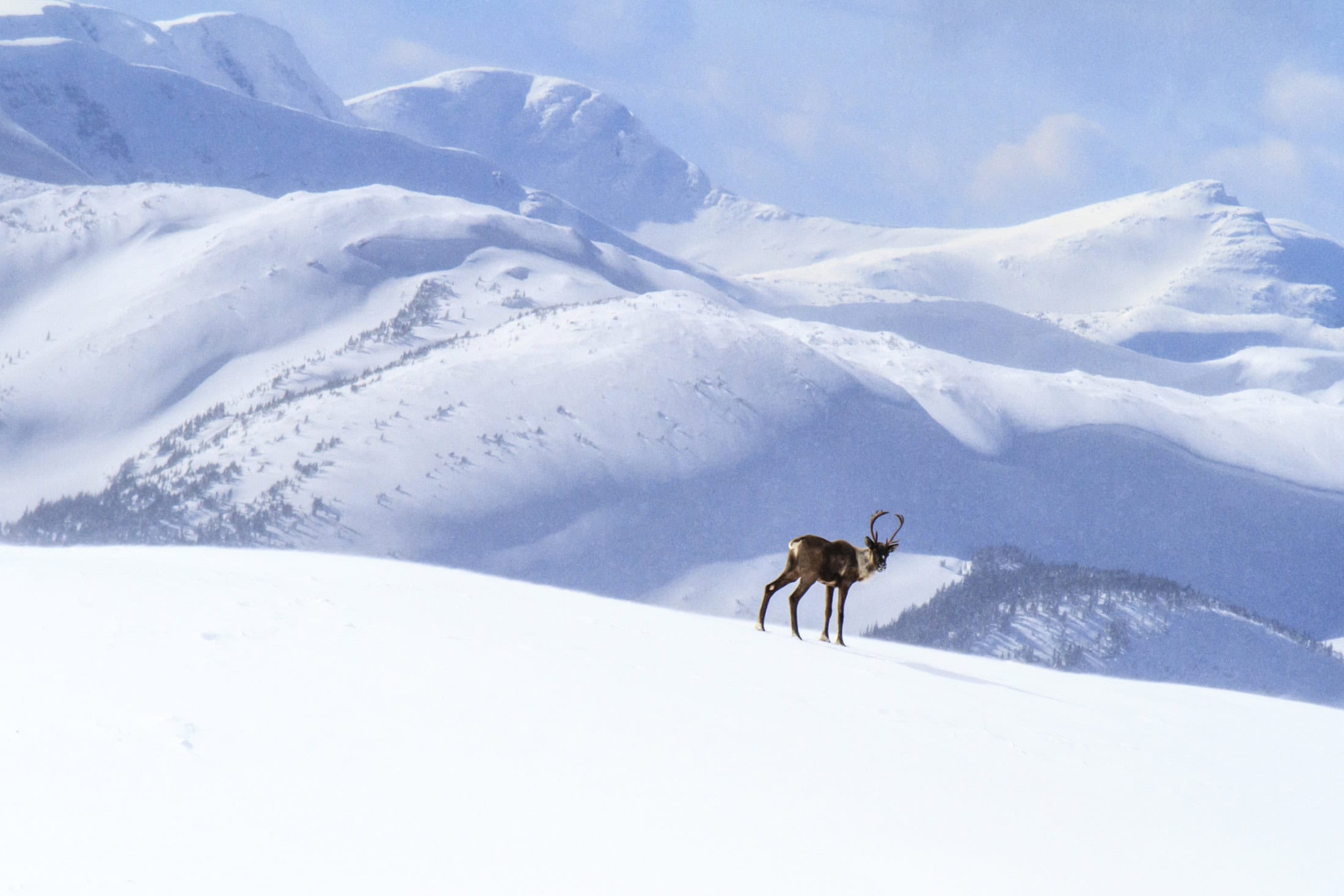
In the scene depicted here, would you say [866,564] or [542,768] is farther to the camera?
[866,564]

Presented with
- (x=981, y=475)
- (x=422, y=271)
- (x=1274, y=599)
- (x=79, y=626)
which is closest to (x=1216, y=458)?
(x=1274, y=599)

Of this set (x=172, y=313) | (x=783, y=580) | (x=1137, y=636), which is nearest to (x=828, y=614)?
(x=783, y=580)

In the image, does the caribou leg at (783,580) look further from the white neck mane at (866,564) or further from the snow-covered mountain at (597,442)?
the snow-covered mountain at (597,442)

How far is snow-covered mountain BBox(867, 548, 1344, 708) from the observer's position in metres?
63.4

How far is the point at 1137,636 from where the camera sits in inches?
2598

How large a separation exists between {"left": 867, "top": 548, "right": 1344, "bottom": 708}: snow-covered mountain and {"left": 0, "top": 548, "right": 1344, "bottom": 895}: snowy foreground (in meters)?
57.5

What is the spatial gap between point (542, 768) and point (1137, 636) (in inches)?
2725

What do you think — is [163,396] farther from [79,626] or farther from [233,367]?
[79,626]

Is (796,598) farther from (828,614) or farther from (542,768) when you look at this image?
(542,768)

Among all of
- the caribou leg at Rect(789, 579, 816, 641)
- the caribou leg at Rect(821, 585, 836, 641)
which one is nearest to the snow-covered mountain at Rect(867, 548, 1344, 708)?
the caribou leg at Rect(821, 585, 836, 641)

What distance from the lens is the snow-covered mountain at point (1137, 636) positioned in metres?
63.4

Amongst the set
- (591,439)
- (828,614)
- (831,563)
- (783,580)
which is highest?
(591,439)

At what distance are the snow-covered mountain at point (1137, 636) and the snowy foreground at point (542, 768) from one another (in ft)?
189

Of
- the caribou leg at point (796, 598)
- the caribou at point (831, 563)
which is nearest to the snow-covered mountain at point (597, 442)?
the caribou leg at point (796, 598)
